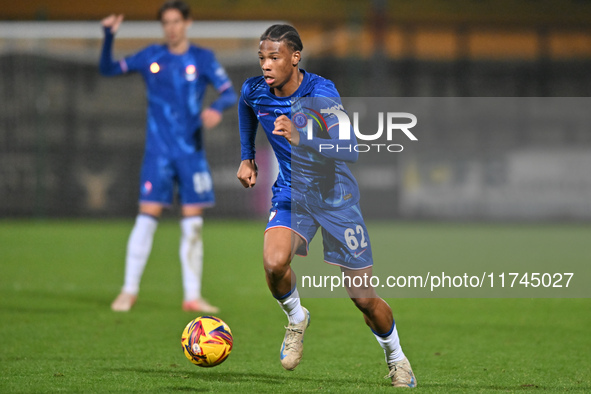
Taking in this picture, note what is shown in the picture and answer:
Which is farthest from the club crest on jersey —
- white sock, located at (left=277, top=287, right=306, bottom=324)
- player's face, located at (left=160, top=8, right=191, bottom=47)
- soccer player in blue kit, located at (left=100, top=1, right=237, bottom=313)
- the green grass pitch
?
white sock, located at (left=277, top=287, right=306, bottom=324)

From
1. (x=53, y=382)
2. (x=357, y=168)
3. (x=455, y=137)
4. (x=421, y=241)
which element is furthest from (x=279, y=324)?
(x=455, y=137)

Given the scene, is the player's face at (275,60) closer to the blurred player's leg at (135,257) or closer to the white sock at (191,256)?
the white sock at (191,256)

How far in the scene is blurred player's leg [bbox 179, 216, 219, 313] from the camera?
23.9ft

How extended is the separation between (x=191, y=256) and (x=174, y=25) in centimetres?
192

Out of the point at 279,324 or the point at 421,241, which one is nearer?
the point at 279,324

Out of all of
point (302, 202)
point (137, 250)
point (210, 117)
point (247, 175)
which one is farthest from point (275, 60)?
point (137, 250)

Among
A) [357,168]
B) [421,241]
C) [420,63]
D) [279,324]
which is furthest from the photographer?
[420,63]

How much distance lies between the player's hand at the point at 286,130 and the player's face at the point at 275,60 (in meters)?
0.36

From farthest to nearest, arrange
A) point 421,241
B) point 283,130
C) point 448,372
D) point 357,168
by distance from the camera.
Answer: point 357,168
point 421,241
point 448,372
point 283,130

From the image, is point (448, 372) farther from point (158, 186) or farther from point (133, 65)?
point (133, 65)

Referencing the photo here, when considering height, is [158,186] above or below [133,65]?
below

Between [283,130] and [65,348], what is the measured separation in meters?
2.30

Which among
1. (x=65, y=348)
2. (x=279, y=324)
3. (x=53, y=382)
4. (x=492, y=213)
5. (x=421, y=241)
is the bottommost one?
(x=492, y=213)

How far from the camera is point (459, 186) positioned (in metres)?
17.8
